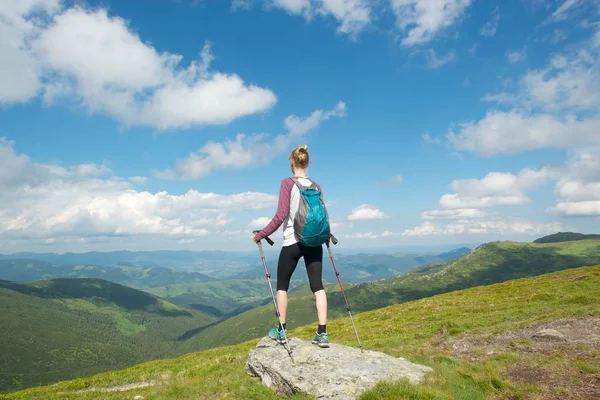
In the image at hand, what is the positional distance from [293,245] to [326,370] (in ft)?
10.7

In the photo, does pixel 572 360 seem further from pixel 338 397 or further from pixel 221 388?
pixel 221 388

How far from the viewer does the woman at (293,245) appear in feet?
29.2

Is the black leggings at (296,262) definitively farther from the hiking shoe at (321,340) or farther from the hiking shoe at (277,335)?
the hiking shoe at (277,335)

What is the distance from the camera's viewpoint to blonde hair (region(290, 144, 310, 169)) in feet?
31.3

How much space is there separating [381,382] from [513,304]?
91.9 feet

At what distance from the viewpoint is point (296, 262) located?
30.2 feet

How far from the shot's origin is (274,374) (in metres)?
9.31

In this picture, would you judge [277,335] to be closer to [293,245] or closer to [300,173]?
[293,245]

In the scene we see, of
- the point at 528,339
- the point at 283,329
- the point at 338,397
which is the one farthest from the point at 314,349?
the point at 528,339

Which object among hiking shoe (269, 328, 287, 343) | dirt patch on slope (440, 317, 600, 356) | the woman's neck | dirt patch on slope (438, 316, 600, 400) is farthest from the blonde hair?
dirt patch on slope (440, 317, 600, 356)

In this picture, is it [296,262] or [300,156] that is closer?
[296,262]

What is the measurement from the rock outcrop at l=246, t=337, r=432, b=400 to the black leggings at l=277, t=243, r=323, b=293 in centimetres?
Answer: 192

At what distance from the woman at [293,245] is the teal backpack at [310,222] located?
0.19 meters

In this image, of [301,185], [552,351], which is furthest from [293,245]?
[552,351]
